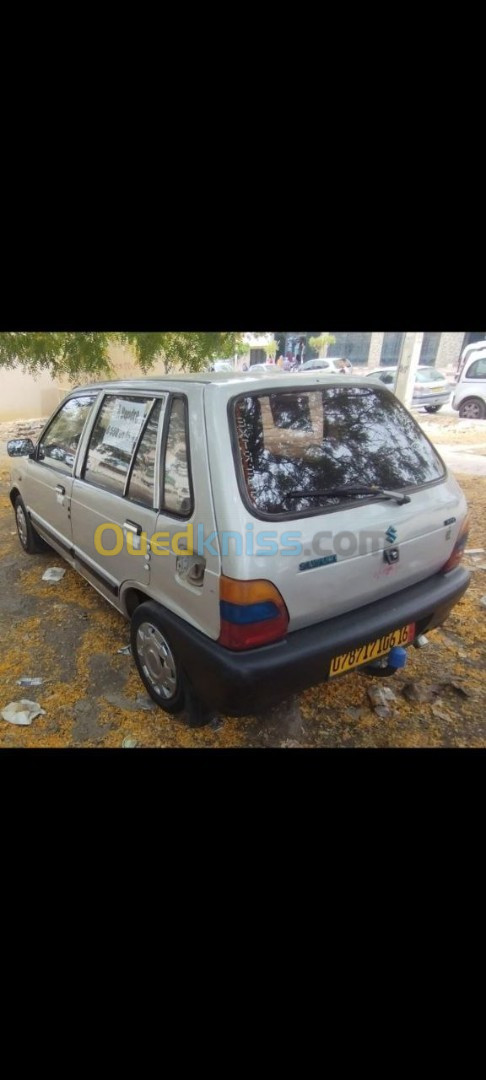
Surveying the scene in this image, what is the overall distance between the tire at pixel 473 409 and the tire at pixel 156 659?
38.3ft

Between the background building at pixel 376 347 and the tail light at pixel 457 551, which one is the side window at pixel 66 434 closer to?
the tail light at pixel 457 551

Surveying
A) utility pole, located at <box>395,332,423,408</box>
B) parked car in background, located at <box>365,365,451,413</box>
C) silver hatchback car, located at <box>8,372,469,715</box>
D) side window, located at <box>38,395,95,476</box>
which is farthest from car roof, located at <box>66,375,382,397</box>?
parked car in background, located at <box>365,365,451,413</box>

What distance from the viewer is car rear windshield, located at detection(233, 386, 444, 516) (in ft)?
6.72

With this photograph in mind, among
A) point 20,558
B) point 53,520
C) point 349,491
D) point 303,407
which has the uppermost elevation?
point 303,407

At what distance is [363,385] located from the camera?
2576mm

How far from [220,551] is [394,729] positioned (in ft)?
4.55

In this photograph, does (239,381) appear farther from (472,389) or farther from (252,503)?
(472,389)

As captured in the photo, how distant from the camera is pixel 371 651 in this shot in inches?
90.4

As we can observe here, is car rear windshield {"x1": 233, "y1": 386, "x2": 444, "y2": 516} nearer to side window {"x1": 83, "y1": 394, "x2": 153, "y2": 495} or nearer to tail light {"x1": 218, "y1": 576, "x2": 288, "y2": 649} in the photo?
tail light {"x1": 218, "y1": 576, "x2": 288, "y2": 649}

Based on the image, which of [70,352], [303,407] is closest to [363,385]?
[303,407]

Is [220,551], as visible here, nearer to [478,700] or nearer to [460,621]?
[478,700]

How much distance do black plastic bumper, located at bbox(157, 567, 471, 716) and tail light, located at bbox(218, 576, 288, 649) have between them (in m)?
0.05

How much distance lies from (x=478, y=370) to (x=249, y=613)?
12.2m

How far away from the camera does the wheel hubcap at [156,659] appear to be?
2463 millimetres
